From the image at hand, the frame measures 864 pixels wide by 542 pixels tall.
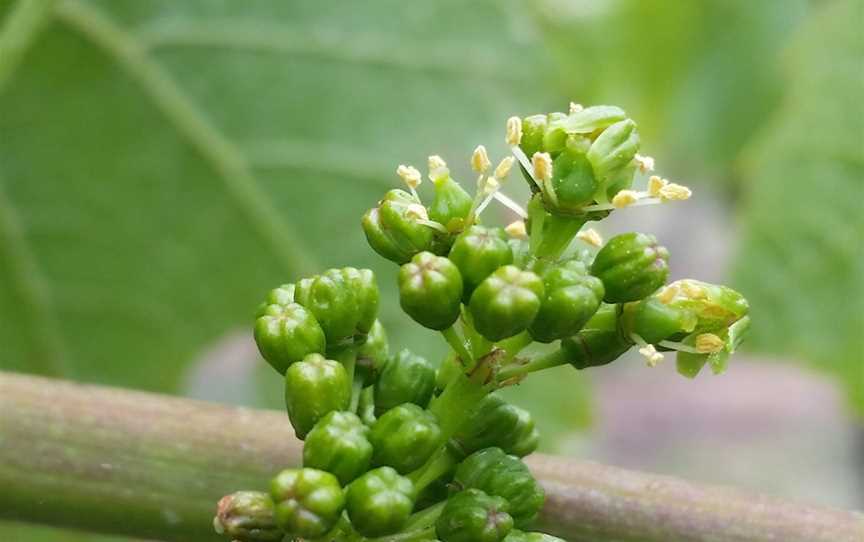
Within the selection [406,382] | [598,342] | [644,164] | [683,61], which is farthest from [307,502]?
[683,61]

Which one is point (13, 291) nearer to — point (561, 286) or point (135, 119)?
point (135, 119)

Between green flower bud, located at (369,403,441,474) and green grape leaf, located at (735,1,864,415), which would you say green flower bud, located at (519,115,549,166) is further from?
green grape leaf, located at (735,1,864,415)

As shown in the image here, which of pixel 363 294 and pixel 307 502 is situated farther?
pixel 363 294

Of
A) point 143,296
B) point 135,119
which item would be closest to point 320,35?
point 135,119

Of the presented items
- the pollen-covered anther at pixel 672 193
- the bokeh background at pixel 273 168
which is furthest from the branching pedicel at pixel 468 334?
the bokeh background at pixel 273 168

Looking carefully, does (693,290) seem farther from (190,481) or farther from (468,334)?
(190,481)

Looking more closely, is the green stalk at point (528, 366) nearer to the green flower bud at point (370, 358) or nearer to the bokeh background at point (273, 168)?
the green flower bud at point (370, 358)

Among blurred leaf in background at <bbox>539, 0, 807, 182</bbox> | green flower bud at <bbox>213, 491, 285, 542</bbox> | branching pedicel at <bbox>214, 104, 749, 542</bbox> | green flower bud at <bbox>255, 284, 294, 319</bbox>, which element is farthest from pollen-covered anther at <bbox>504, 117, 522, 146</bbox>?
blurred leaf in background at <bbox>539, 0, 807, 182</bbox>

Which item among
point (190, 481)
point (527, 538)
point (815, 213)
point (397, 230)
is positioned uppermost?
point (815, 213)
